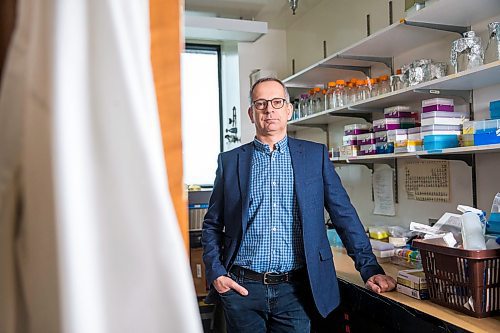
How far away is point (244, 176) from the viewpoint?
1759 mm

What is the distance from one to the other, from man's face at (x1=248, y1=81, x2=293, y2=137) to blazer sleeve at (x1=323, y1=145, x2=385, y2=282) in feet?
0.68

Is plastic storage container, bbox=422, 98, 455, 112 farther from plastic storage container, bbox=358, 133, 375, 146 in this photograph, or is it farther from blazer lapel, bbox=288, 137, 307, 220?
blazer lapel, bbox=288, 137, 307, 220

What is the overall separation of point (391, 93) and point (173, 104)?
1.87 meters

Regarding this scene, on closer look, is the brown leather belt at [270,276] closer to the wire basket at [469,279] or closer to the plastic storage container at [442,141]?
the wire basket at [469,279]

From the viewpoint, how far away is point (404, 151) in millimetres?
2109

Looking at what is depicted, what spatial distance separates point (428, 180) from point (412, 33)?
744mm

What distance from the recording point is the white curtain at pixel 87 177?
0.35 meters

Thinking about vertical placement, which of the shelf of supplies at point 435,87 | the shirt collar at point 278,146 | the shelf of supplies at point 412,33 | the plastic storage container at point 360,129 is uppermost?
the shelf of supplies at point 412,33

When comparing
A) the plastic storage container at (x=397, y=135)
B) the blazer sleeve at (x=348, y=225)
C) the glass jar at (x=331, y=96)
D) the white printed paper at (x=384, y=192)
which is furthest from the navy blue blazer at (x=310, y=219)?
the glass jar at (x=331, y=96)

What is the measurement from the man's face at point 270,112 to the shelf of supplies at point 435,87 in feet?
2.14

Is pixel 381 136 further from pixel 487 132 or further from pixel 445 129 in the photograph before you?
pixel 487 132

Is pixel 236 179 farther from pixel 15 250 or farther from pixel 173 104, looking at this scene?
pixel 15 250

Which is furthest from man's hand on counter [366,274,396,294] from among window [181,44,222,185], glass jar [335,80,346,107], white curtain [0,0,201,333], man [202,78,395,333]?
window [181,44,222,185]

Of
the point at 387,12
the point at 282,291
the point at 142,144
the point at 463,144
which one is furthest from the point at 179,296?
the point at 387,12
